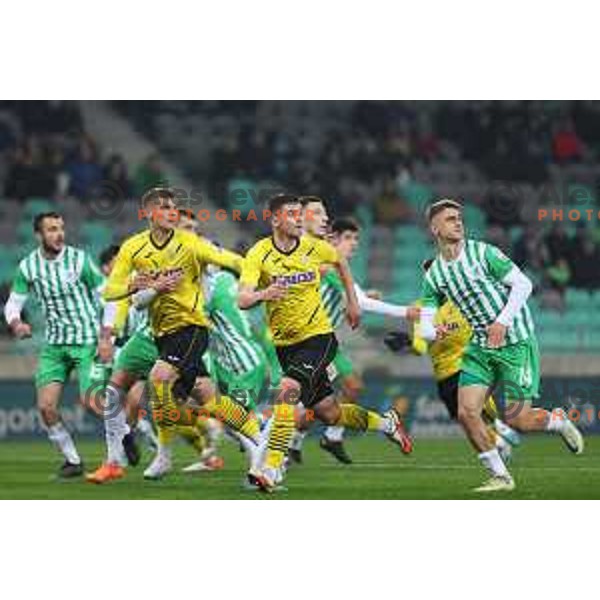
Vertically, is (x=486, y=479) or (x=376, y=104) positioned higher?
(x=376, y=104)

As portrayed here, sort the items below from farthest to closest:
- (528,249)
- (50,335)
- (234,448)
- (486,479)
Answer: (528,249) → (234,448) → (50,335) → (486,479)

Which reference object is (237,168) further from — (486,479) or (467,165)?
(486,479)

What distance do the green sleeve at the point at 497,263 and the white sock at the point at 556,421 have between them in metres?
1.69

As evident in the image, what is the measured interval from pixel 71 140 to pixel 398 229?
16.1ft

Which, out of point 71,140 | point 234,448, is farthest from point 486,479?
point 71,140

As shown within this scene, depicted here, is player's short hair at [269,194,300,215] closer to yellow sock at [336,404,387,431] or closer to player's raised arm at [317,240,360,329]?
player's raised arm at [317,240,360,329]

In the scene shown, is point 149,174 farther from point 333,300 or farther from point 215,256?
point 215,256

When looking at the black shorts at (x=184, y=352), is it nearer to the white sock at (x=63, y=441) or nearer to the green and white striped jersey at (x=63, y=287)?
the white sock at (x=63, y=441)

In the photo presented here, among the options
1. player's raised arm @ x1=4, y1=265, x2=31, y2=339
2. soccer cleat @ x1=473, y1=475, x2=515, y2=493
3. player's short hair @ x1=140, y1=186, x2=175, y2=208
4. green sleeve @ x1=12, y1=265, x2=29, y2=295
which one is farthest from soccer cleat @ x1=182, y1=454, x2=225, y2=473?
soccer cleat @ x1=473, y1=475, x2=515, y2=493

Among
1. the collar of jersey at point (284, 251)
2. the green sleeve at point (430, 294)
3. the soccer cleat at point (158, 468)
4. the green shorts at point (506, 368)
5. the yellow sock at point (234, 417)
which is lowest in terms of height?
the soccer cleat at point (158, 468)

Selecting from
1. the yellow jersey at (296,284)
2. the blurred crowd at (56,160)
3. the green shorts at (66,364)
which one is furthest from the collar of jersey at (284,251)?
the blurred crowd at (56,160)

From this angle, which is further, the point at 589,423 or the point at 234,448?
the point at 589,423

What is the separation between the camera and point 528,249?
950 inches

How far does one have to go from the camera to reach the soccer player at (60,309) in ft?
49.8
